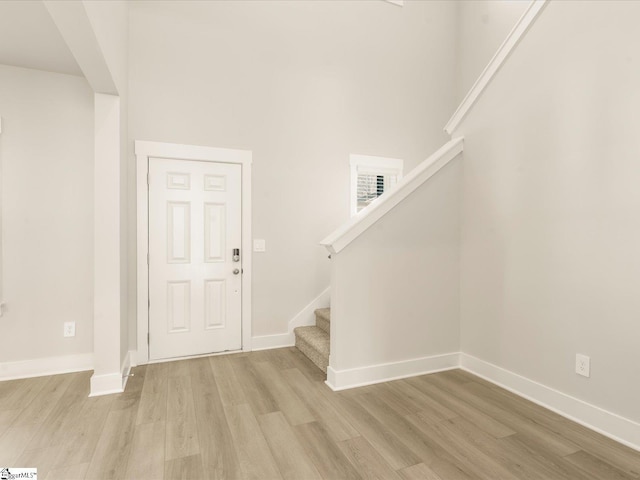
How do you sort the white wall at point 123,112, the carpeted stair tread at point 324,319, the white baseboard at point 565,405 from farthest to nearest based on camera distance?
the carpeted stair tread at point 324,319 → the white wall at point 123,112 → the white baseboard at point 565,405

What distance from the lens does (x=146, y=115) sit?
330 cm

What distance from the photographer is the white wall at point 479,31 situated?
431 centimetres

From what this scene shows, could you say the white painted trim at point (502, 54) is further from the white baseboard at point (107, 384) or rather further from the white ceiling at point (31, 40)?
the white baseboard at point (107, 384)

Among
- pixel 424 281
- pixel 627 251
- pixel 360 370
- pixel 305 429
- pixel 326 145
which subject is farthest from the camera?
pixel 326 145

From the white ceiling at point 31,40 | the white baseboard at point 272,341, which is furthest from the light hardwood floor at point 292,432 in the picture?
the white ceiling at point 31,40

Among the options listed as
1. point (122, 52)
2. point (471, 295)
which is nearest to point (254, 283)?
point (471, 295)

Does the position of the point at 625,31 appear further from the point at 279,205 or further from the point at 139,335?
the point at 139,335

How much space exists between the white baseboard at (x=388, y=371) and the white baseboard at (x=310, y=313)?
1070 millimetres

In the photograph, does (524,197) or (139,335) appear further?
(139,335)

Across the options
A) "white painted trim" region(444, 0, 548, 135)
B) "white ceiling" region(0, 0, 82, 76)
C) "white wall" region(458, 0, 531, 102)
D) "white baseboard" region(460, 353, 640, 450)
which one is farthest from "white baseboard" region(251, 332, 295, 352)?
Result: "white wall" region(458, 0, 531, 102)

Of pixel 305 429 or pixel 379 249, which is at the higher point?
pixel 379 249

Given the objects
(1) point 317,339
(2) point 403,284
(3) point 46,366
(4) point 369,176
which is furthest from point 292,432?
(4) point 369,176

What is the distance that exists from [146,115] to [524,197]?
132 inches

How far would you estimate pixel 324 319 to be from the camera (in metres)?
3.59
